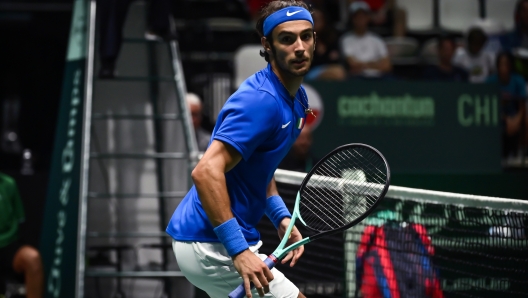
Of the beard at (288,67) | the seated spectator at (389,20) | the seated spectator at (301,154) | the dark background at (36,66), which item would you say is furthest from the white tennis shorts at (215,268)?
Result: the seated spectator at (389,20)

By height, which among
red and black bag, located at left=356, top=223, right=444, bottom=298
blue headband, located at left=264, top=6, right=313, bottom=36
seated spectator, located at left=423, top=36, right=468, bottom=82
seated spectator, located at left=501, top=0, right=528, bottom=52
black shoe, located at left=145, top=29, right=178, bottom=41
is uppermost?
seated spectator, located at left=501, top=0, right=528, bottom=52

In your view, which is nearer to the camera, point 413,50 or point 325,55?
point 325,55

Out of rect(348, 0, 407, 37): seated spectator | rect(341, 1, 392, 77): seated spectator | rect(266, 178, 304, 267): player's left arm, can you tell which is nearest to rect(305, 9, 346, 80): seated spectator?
rect(341, 1, 392, 77): seated spectator

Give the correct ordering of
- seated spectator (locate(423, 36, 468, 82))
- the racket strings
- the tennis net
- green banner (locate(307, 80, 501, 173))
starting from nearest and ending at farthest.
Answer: the racket strings < the tennis net < green banner (locate(307, 80, 501, 173)) < seated spectator (locate(423, 36, 468, 82))

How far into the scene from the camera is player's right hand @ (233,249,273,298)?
294 centimetres

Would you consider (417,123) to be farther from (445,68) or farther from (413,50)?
(413,50)

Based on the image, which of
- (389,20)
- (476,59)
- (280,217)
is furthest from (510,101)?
(280,217)

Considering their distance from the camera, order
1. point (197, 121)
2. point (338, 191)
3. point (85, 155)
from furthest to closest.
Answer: point (197, 121)
point (85, 155)
point (338, 191)

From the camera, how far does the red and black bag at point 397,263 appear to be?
4.80 metres

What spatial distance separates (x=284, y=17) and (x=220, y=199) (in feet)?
2.58

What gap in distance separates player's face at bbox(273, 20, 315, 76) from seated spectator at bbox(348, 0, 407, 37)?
8108 mm

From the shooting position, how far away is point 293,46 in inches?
126

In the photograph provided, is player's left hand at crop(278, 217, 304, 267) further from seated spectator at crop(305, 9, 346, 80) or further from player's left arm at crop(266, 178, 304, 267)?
seated spectator at crop(305, 9, 346, 80)

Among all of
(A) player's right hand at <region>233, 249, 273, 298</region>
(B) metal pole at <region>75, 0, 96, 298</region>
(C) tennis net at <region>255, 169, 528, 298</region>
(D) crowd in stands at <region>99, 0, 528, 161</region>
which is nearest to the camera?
(A) player's right hand at <region>233, 249, 273, 298</region>
